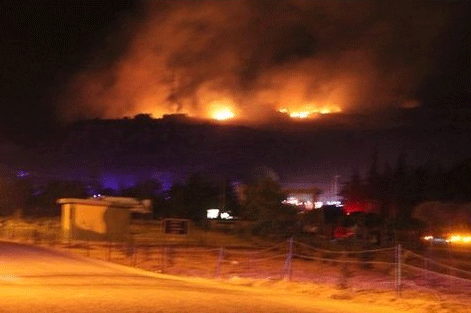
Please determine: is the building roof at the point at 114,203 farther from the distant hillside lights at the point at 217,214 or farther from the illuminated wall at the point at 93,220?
the distant hillside lights at the point at 217,214

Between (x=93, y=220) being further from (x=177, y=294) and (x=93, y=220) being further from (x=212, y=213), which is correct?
(x=177, y=294)

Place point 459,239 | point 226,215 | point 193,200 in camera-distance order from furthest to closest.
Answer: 1. point 226,215
2. point 193,200
3. point 459,239

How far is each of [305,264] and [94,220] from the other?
824 inches

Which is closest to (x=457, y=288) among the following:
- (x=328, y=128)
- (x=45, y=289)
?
(x=45, y=289)

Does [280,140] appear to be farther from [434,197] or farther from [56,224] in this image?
[56,224]

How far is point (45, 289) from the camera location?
799 inches

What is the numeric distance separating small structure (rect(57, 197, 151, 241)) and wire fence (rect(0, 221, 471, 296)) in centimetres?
417

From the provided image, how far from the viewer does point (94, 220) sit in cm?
5284

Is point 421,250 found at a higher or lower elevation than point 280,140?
lower

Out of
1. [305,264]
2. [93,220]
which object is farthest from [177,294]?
[93,220]

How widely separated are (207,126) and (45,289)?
158808mm

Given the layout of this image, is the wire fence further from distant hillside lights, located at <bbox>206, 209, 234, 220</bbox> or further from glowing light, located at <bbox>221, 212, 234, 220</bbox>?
glowing light, located at <bbox>221, 212, 234, 220</bbox>

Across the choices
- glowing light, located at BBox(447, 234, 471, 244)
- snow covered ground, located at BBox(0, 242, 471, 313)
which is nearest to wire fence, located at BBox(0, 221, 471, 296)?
snow covered ground, located at BBox(0, 242, 471, 313)

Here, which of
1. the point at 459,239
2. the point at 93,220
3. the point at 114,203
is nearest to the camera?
the point at 93,220
